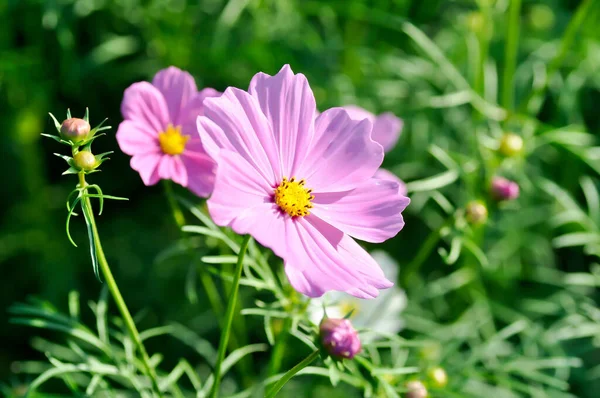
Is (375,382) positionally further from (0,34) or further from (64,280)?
(0,34)

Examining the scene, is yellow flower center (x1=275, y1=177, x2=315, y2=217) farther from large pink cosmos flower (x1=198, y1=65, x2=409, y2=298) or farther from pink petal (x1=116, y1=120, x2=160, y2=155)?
pink petal (x1=116, y1=120, x2=160, y2=155)

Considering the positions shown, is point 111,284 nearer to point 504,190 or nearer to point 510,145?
point 504,190

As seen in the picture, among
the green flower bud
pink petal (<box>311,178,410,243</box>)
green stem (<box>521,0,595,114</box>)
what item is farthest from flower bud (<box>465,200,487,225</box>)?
the green flower bud

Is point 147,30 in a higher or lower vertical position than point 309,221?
higher

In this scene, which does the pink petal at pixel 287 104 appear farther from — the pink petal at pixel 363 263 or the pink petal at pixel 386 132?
the pink petal at pixel 386 132

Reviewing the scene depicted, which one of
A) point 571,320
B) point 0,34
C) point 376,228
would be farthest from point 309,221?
point 0,34

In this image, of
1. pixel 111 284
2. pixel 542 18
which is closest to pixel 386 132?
pixel 111 284

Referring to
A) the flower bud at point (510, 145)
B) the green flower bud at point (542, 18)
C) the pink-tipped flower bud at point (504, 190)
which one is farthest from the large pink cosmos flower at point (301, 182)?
the green flower bud at point (542, 18)
